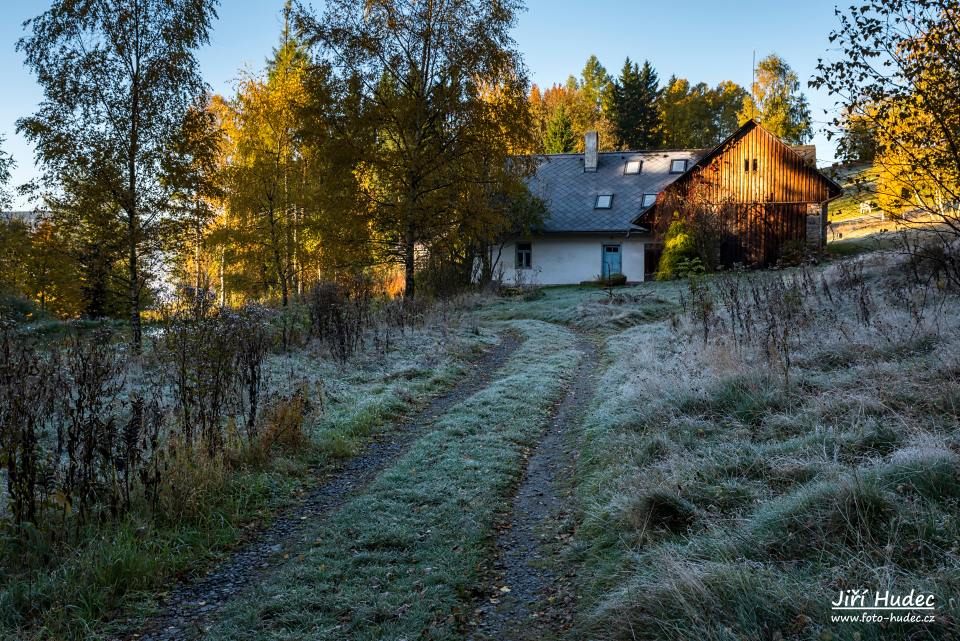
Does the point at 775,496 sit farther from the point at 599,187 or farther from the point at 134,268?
the point at 599,187

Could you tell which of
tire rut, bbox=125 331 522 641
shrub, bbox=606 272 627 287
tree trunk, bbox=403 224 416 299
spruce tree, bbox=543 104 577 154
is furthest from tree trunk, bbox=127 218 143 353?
spruce tree, bbox=543 104 577 154

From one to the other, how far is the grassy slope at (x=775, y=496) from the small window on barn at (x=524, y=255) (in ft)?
80.4

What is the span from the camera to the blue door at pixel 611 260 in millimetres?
30344

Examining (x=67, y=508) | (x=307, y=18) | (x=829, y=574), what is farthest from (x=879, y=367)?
(x=307, y=18)

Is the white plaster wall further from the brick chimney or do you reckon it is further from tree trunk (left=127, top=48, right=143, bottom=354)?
tree trunk (left=127, top=48, right=143, bottom=354)

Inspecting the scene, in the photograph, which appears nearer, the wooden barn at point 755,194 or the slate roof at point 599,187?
the wooden barn at point 755,194

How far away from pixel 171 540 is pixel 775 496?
14.4ft

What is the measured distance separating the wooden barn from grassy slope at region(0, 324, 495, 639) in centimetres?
2180

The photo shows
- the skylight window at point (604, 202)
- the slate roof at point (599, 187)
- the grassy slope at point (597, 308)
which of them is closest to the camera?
the grassy slope at point (597, 308)

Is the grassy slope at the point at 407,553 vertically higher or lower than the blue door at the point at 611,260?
lower

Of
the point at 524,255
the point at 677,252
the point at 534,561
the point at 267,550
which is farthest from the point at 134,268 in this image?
the point at 524,255

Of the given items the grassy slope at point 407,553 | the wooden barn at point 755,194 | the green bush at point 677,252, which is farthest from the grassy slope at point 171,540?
the wooden barn at point 755,194

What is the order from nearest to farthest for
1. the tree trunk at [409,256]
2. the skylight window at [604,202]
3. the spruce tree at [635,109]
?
the tree trunk at [409,256]
the skylight window at [604,202]
the spruce tree at [635,109]

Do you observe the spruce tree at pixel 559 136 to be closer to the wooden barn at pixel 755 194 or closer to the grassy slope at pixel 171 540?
the wooden barn at pixel 755 194
